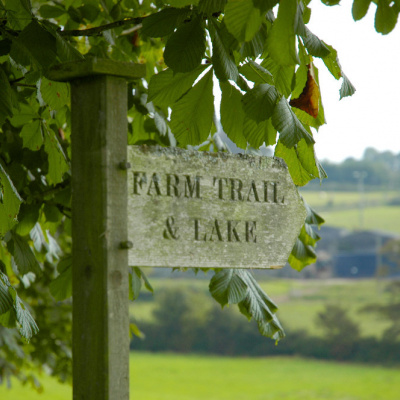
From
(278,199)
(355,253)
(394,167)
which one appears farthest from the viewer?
(394,167)

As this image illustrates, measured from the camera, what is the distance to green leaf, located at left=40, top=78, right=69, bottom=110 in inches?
93.5

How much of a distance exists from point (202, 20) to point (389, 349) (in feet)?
114

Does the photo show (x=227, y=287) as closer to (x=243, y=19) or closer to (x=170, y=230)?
(x=170, y=230)

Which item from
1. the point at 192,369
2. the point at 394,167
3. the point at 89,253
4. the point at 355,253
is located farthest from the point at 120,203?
the point at 394,167

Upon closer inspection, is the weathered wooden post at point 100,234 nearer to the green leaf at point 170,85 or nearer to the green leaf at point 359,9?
the green leaf at point 170,85

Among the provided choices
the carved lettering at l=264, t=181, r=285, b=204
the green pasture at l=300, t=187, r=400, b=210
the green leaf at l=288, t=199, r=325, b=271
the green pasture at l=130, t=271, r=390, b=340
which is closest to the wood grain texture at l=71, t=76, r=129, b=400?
the carved lettering at l=264, t=181, r=285, b=204

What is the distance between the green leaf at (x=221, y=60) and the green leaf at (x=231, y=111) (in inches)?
5.3

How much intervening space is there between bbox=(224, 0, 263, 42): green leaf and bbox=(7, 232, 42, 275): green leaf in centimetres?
140

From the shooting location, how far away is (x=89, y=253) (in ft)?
5.53

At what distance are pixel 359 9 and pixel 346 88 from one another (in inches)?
20.7

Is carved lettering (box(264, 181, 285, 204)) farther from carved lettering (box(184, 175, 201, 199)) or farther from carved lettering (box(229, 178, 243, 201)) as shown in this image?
carved lettering (box(184, 175, 201, 199))

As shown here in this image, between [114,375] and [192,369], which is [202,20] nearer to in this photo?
[114,375]

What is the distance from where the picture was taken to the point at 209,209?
1856 mm

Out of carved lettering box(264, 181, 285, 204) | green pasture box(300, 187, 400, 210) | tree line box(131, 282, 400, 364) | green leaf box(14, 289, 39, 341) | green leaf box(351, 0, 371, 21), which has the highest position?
green pasture box(300, 187, 400, 210)
